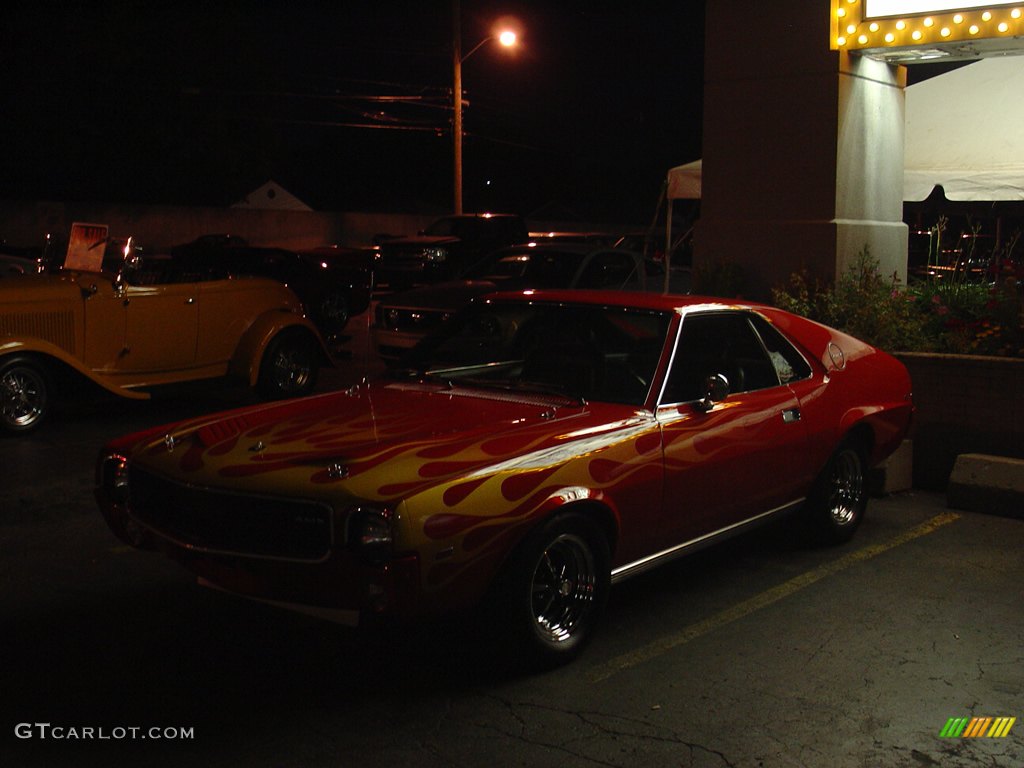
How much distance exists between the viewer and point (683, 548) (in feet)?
18.1

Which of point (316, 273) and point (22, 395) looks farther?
point (316, 273)

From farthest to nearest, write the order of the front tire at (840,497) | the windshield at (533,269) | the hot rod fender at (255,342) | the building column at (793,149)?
1. the windshield at (533,269)
2. the hot rod fender at (255,342)
3. the building column at (793,149)
4. the front tire at (840,497)

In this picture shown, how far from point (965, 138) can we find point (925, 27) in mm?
3082

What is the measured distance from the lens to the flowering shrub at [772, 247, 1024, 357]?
873 centimetres

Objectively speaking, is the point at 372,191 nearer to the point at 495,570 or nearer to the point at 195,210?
the point at 195,210

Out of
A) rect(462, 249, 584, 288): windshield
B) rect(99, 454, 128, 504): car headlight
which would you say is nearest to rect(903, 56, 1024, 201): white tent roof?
rect(462, 249, 584, 288): windshield

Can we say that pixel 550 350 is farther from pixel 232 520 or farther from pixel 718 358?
pixel 232 520

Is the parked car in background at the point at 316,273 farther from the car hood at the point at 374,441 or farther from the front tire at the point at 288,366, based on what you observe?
the car hood at the point at 374,441

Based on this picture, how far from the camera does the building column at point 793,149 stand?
36.3 feet

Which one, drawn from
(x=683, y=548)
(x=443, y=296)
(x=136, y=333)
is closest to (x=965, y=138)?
(x=443, y=296)

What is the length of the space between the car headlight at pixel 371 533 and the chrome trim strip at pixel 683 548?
1.26m

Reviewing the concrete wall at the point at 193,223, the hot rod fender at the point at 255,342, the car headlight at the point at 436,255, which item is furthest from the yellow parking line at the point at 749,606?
the concrete wall at the point at 193,223

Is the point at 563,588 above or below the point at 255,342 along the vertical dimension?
below

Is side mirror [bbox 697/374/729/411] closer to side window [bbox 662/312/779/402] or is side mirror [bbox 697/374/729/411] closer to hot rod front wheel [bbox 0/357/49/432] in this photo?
side window [bbox 662/312/779/402]
